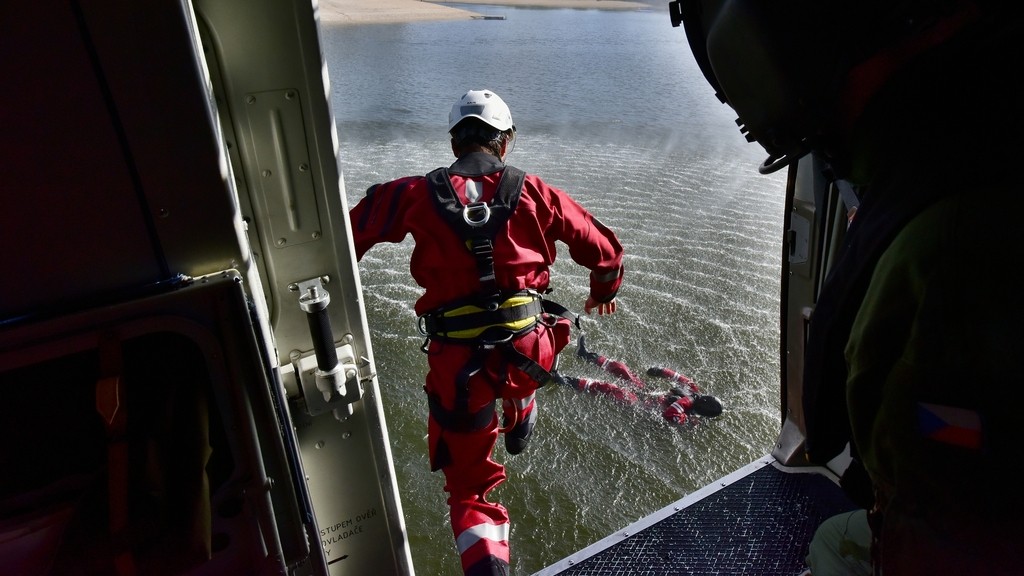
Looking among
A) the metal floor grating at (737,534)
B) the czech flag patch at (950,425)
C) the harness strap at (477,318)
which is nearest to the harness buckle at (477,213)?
the harness strap at (477,318)

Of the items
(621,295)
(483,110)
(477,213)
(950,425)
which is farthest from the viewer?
(621,295)

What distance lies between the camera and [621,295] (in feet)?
17.5

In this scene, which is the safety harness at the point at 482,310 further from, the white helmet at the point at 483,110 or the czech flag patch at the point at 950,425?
the czech flag patch at the point at 950,425

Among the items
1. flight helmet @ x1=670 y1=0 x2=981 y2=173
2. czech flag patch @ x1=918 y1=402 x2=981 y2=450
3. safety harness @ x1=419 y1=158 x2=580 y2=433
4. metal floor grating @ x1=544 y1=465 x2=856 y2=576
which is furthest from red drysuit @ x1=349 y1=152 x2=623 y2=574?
czech flag patch @ x1=918 y1=402 x2=981 y2=450

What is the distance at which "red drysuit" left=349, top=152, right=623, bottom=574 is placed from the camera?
2.39m

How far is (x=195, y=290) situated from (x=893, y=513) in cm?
124

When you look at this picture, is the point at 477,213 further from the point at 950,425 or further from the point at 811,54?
the point at 950,425

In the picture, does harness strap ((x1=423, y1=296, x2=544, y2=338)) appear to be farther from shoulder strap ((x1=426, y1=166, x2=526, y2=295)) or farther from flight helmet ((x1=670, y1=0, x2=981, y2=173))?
flight helmet ((x1=670, y1=0, x2=981, y2=173))

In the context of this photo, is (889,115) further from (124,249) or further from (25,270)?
(25,270)

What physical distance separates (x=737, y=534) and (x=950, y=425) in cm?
191

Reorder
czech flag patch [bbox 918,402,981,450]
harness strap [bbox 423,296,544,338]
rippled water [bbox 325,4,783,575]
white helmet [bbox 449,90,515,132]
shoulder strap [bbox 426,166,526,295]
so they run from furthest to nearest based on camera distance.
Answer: rippled water [bbox 325,4,783,575] → white helmet [bbox 449,90,515,132] → harness strap [bbox 423,296,544,338] → shoulder strap [bbox 426,166,526,295] → czech flag patch [bbox 918,402,981,450]

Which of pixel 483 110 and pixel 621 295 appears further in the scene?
pixel 621 295

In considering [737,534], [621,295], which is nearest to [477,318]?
[737,534]

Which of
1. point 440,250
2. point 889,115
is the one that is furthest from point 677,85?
point 889,115
